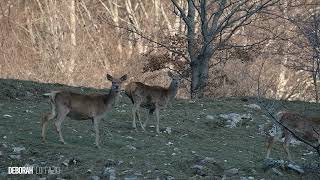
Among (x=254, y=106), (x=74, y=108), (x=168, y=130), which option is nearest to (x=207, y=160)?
(x=74, y=108)

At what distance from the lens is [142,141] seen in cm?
1046

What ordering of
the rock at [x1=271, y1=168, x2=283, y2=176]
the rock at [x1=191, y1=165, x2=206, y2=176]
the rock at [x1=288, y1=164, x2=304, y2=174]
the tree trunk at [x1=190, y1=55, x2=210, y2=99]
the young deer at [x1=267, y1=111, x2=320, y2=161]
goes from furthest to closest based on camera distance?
the tree trunk at [x1=190, y1=55, x2=210, y2=99]
the young deer at [x1=267, y1=111, x2=320, y2=161]
the rock at [x1=288, y1=164, x2=304, y2=174]
the rock at [x1=271, y1=168, x2=283, y2=176]
the rock at [x1=191, y1=165, x2=206, y2=176]

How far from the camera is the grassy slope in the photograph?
8727 millimetres

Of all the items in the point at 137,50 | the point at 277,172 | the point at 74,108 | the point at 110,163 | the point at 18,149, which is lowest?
the point at 277,172

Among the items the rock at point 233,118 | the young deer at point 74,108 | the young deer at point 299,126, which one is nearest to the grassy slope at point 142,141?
the rock at point 233,118

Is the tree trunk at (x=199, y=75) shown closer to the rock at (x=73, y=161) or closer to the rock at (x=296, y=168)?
the rock at (x=296, y=168)

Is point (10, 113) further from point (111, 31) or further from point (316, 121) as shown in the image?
point (111, 31)

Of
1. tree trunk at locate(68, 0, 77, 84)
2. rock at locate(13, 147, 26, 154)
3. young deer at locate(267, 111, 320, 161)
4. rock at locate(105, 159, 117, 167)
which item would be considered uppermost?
tree trunk at locate(68, 0, 77, 84)

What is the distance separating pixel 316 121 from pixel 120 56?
14.0 meters

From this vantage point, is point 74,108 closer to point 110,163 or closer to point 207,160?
point 110,163

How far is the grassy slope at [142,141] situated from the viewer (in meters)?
8.73

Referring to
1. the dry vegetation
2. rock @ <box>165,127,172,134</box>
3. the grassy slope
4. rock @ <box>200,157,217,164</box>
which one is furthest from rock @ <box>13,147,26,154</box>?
the dry vegetation

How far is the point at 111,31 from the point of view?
25.6 metres

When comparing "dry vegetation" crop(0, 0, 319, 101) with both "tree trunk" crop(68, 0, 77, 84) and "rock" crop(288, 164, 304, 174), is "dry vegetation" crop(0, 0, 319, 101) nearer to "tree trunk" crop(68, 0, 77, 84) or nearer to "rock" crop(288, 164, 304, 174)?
"tree trunk" crop(68, 0, 77, 84)
